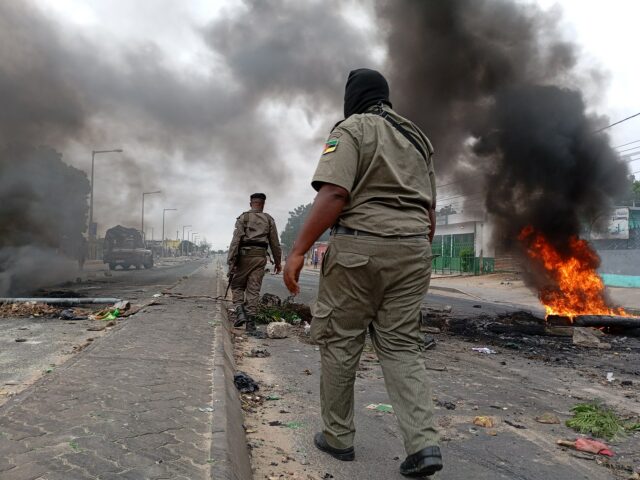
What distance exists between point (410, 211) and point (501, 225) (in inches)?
419

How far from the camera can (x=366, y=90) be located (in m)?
Result: 2.24

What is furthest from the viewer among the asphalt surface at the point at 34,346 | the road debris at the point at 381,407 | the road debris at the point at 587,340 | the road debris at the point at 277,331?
the road debris at the point at 587,340

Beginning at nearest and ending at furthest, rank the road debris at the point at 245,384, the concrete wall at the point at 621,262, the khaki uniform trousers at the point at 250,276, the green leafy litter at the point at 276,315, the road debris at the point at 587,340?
1. the road debris at the point at 245,384
2. the road debris at the point at 587,340
3. the khaki uniform trousers at the point at 250,276
4. the green leafy litter at the point at 276,315
5. the concrete wall at the point at 621,262

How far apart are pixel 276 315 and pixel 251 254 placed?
120cm

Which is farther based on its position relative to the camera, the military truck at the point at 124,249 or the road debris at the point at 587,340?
the military truck at the point at 124,249

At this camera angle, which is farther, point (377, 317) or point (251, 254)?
point (251, 254)

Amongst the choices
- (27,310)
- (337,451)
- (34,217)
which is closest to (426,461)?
(337,451)

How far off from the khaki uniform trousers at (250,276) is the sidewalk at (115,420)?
2.22 metres

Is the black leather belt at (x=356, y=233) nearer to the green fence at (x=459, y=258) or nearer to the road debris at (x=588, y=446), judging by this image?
the road debris at (x=588, y=446)

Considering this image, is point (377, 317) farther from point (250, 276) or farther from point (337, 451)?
point (250, 276)

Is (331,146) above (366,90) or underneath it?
underneath

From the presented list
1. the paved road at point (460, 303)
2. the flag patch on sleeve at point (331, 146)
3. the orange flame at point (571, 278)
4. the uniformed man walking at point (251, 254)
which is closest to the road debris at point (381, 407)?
the flag patch on sleeve at point (331, 146)

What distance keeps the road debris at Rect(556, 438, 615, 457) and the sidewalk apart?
1.82 m

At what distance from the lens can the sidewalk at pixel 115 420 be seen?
1.71 m
